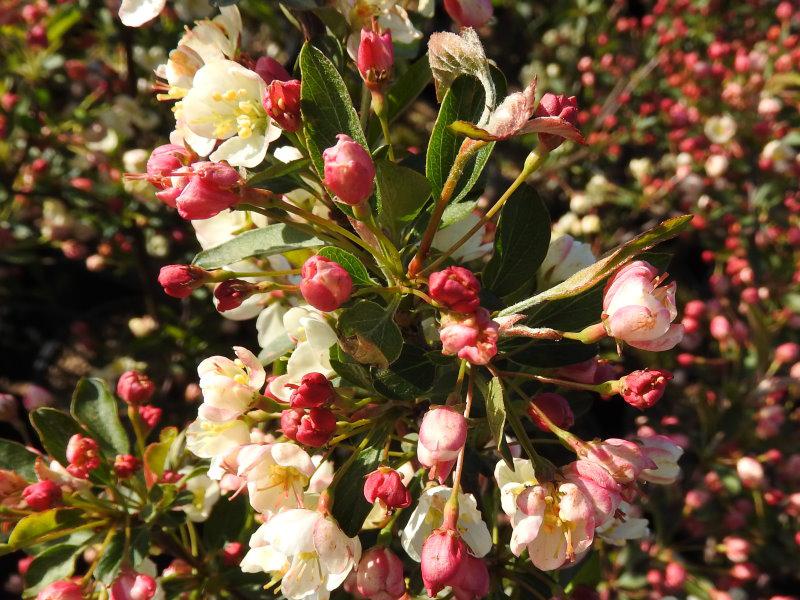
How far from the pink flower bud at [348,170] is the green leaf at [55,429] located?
823mm

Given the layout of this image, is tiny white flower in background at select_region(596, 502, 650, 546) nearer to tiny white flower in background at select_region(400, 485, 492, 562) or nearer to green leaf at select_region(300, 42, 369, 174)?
tiny white flower in background at select_region(400, 485, 492, 562)

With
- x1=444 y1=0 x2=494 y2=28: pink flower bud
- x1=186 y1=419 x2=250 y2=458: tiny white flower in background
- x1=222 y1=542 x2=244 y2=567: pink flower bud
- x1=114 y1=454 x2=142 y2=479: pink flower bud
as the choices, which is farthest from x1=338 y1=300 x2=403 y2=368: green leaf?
x1=222 y1=542 x2=244 y2=567: pink flower bud

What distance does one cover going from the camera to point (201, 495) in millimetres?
1401

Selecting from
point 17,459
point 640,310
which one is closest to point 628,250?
point 640,310

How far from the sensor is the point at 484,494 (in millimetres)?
1339

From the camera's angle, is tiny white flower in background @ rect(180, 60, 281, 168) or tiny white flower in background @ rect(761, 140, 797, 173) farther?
tiny white flower in background @ rect(761, 140, 797, 173)

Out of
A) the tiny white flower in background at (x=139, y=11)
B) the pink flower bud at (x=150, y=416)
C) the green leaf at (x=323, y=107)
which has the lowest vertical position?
the pink flower bud at (x=150, y=416)

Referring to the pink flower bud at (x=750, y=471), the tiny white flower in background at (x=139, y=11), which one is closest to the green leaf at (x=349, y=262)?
the tiny white flower in background at (x=139, y=11)

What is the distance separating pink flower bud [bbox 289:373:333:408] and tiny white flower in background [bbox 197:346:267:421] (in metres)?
0.10

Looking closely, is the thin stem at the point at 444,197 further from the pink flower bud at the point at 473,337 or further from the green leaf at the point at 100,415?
the green leaf at the point at 100,415

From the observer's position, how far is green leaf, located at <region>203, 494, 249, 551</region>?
1.40 meters

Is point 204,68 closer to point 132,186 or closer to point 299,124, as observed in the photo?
point 299,124

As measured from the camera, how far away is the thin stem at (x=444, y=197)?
82cm

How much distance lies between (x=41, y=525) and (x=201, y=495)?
0.34 m
